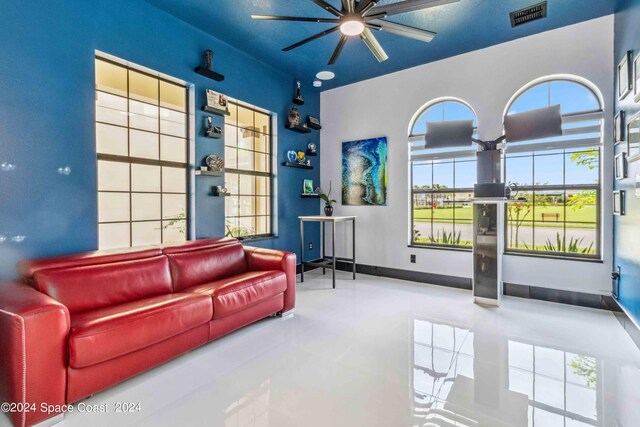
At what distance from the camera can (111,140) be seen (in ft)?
10.2

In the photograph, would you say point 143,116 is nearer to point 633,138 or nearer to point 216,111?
point 216,111

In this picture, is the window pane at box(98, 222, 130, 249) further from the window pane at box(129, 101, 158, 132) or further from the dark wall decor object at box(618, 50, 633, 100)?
the dark wall decor object at box(618, 50, 633, 100)

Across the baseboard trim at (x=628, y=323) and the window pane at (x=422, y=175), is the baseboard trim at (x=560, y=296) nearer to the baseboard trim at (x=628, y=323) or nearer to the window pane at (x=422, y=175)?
the baseboard trim at (x=628, y=323)

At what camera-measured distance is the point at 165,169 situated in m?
3.58

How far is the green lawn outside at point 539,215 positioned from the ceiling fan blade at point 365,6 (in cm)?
303

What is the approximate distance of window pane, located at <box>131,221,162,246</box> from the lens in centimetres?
333

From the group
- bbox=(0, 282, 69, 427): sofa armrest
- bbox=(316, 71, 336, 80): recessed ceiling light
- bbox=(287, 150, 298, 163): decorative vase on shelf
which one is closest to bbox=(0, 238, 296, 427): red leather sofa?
bbox=(0, 282, 69, 427): sofa armrest

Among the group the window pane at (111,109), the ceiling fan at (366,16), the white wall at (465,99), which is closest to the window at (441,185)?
the white wall at (465,99)

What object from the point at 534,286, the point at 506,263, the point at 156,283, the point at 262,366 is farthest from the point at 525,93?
the point at 156,283

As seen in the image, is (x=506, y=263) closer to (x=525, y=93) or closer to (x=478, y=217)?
(x=478, y=217)

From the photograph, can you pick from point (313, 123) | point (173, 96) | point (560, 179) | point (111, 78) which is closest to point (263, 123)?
point (313, 123)

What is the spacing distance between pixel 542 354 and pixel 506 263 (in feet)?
5.83

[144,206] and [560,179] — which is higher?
[560,179]

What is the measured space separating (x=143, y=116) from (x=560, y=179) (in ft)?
16.0
